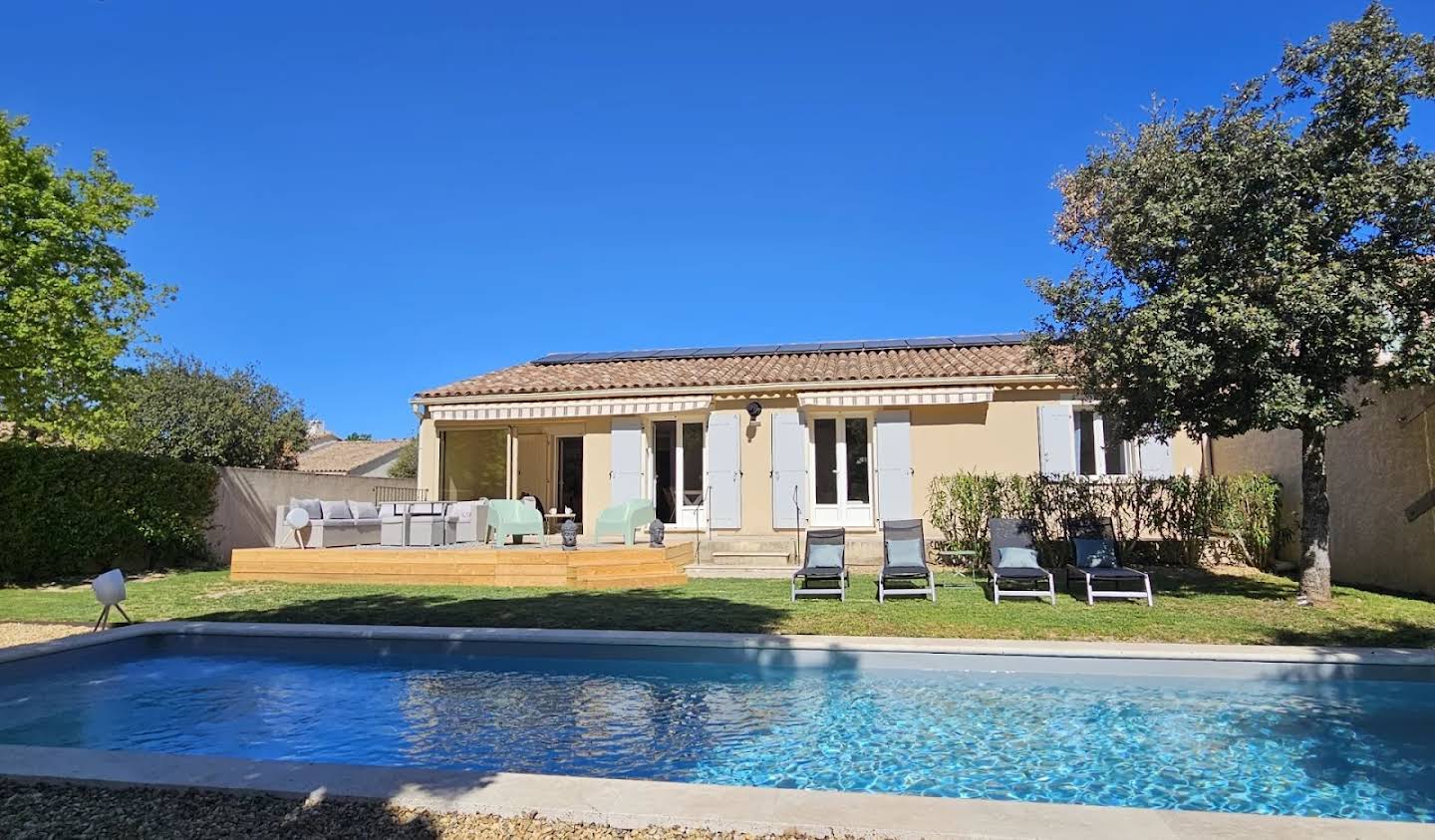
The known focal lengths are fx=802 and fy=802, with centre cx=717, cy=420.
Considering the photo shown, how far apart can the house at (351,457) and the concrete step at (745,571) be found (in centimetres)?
4271

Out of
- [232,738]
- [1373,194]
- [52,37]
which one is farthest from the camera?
[52,37]

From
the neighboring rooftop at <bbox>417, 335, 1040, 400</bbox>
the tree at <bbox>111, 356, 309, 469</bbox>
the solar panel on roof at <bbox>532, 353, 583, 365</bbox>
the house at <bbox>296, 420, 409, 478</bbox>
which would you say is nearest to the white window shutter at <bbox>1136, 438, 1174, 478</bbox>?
the neighboring rooftop at <bbox>417, 335, 1040, 400</bbox>

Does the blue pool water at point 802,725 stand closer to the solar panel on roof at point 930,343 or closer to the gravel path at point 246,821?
the gravel path at point 246,821

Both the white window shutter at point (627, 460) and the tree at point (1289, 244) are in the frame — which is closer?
the tree at point (1289, 244)

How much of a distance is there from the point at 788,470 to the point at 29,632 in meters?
15.3

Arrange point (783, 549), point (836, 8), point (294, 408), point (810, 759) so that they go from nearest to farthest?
point (810, 759) < point (836, 8) < point (783, 549) < point (294, 408)

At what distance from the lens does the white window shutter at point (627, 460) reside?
875 inches

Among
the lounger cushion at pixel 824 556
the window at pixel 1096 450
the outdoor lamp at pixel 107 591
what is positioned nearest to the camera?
the outdoor lamp at pixel 107 591

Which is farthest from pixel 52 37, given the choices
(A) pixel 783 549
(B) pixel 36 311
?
(A) pixel 783 549

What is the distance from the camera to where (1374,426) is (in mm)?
15609

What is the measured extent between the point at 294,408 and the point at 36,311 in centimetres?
2707

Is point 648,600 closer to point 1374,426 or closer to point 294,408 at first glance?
point 1374,426

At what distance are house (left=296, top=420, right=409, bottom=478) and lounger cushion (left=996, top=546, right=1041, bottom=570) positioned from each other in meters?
49.2

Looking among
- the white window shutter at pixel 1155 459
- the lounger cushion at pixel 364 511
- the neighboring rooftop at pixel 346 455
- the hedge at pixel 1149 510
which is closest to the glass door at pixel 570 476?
the lounger cushion at pixel 364 511
